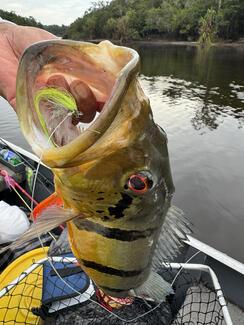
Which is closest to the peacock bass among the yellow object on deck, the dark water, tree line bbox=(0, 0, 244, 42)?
the yellow object on deck

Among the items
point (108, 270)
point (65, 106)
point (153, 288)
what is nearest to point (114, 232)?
point (108, 270)

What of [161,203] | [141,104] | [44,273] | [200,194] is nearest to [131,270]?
[161,203]

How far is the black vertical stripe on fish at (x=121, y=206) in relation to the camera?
4.85 ft

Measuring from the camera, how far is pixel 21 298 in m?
2.80

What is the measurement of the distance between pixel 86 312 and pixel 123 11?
114758 mm

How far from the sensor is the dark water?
8.82 metres

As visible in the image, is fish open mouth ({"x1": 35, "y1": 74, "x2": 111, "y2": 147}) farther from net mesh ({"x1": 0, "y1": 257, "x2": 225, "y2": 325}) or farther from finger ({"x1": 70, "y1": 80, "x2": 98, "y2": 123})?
net mesh ({"x1": 0, "y1": 257, "x2": 225, "y2": 325})

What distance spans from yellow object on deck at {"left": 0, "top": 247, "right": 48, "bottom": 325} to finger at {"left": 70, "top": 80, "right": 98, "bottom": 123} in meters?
1.77

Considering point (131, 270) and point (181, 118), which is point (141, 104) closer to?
point (131, 270)

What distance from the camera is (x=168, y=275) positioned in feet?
10.5

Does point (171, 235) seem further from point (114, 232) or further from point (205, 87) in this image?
point (205, 87)

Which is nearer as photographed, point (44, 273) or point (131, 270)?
point (131, 270)

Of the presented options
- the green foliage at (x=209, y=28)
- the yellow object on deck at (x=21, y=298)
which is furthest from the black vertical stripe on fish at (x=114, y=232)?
the green foliage at (x=209, y=28)

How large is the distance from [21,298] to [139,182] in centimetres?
190
